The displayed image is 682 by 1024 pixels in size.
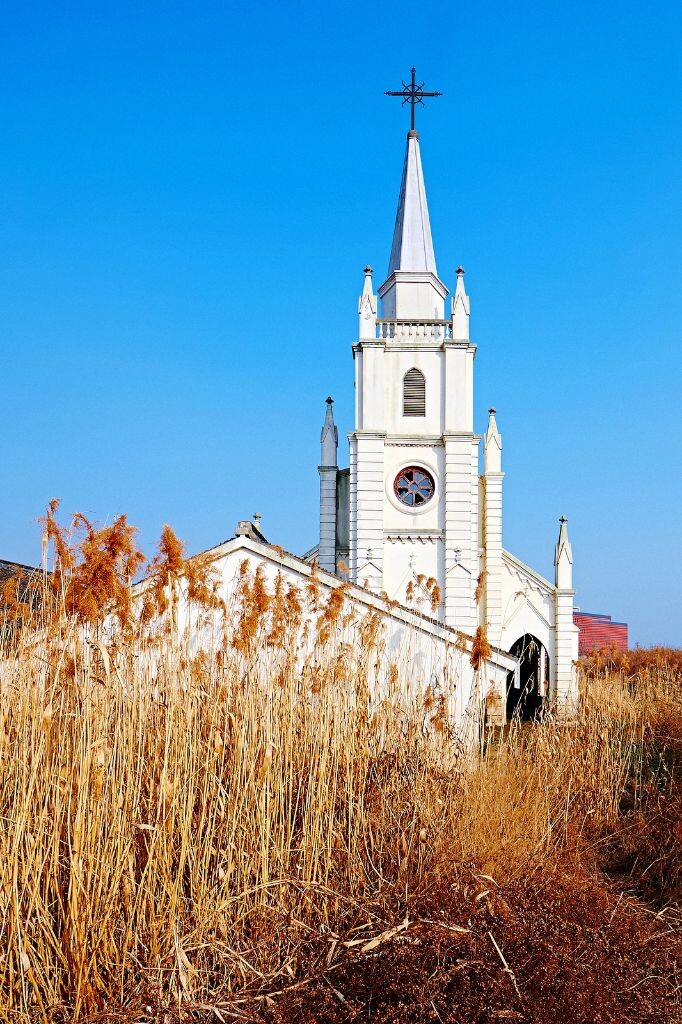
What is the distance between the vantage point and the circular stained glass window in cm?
3069

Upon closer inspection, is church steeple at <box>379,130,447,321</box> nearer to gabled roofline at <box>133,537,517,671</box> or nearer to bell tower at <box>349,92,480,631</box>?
bell tower at <box>349,92,480,631</box>

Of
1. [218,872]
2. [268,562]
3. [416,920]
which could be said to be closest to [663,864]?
[416,920]

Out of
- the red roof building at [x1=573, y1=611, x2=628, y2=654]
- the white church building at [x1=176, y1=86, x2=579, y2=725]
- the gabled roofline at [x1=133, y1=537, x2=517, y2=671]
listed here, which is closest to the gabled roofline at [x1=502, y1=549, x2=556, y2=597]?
the white church building at [x1=176, y1=86, x2=579, y2=725]

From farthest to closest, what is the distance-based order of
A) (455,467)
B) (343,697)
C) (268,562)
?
(455,467) → (268,562) → (343,697)

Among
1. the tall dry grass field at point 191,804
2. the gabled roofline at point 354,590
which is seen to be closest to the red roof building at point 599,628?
the gabled roofline at point 354,590

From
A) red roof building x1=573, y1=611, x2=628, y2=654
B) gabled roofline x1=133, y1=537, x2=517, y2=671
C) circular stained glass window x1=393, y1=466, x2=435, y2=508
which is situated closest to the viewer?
gabled roofline x1=133, y1=537, x2=517, y2=671

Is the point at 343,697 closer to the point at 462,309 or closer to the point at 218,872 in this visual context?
the point at 218,872

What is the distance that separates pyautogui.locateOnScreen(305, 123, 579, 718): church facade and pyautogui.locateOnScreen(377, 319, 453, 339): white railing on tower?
4cm

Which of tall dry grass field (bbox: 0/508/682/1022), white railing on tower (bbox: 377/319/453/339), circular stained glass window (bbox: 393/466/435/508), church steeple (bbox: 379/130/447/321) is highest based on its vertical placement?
church steeple (bbox: 379/130/447/321)

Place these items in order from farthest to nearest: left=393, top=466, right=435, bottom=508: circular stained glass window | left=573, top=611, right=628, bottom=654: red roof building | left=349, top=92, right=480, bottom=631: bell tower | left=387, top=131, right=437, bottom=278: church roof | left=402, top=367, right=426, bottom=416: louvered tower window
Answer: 1. left=573, top=611, right=628, bottom=654: red roof building
2. left=387, top=131, right=437, bottom=278: church roof
3. left=402, top=367, right=426, bottom=416: louvered tower window
4. left=393, top=466, right=435, bottom=508: circular stained glass window
5. left=349, top=92, right=480, bottom=631: bell tower

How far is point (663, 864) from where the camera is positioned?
928cm

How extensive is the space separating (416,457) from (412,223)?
917 centimetres

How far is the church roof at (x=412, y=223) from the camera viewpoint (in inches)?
1330

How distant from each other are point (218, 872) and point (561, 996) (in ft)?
6.64
